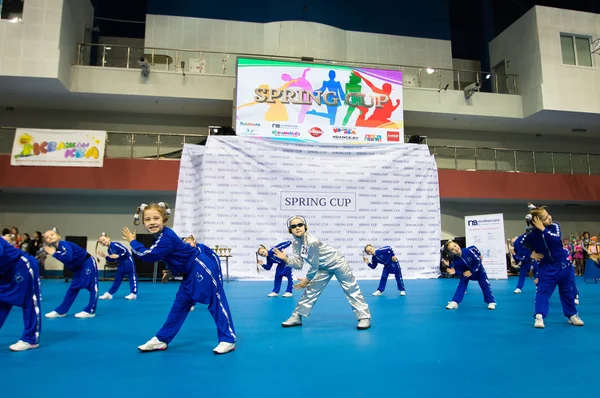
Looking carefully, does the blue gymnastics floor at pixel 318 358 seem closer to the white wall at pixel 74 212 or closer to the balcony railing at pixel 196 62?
the white wall at pixel 74 212

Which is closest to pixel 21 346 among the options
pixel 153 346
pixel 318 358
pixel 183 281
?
pixel 153 346

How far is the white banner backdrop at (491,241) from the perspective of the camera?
16359 mm

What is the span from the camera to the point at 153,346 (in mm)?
4570

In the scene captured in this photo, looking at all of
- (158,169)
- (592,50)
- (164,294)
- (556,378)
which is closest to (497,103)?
(592,50)

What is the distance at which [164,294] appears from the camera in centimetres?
1105

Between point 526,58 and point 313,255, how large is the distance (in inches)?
788

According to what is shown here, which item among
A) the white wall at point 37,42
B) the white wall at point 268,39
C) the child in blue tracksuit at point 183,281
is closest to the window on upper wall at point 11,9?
the white wall at point 37,42

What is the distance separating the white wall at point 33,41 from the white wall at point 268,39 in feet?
15.8

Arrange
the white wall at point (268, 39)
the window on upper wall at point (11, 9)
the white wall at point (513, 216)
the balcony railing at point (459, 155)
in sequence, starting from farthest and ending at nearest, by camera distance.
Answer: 1. the white wall at point (513, 216)
2. the white wall at point (268, 39)
3. the balcony railing at point (459, 155)
4. the window on upper wall at point (11, 9)

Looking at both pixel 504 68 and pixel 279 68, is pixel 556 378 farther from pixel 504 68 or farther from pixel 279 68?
pixel 504 68

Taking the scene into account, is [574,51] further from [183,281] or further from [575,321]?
[183,281]

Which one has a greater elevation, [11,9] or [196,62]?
[11,9]

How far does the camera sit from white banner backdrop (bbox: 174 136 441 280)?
49.4 feet

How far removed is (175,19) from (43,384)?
68.2 ft
